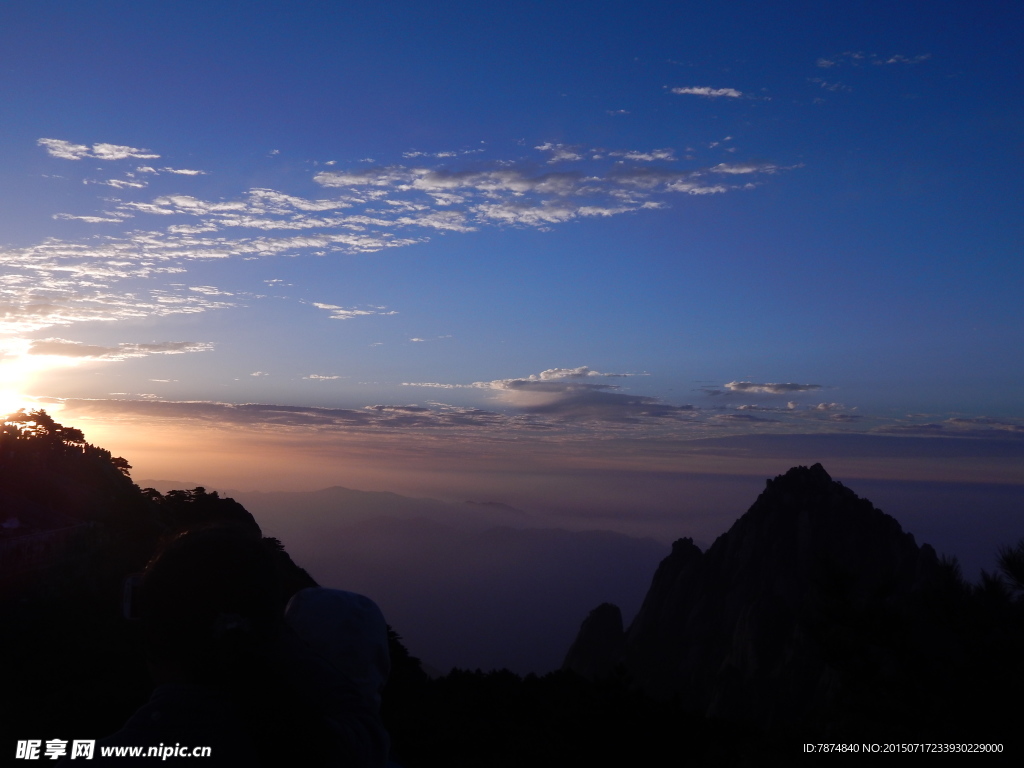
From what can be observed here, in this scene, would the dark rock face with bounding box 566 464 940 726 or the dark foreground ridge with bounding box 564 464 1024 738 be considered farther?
the dark rock face with bounding box 566 464 940 726

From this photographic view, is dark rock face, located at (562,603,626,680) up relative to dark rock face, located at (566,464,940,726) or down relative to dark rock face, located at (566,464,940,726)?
down

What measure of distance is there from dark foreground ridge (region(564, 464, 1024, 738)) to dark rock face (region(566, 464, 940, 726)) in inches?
3.4

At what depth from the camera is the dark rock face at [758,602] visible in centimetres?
3759

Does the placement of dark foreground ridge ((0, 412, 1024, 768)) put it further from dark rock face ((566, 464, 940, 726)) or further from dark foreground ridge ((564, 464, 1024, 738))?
dark rock face ((566, 464, 940, 726))

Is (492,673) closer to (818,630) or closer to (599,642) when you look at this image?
(818,630)

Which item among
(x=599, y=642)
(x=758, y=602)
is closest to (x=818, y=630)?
(x=758, y=602)

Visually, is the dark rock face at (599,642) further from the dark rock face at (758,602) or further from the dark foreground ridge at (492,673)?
the dark foreground ridge at (492,673)

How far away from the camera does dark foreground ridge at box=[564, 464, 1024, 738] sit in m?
12.7

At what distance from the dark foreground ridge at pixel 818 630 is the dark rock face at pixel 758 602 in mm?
86

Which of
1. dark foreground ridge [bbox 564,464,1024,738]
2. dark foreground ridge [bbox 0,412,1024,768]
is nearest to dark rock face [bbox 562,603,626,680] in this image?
dark foreground ridge [bbox 564,464,1024,738]

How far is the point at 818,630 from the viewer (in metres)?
15.3

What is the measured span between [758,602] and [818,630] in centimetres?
2944

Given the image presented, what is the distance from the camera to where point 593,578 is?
110m

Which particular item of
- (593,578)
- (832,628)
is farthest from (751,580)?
(593,578)
